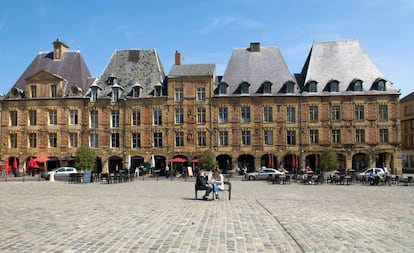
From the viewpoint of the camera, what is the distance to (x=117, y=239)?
7344 mm

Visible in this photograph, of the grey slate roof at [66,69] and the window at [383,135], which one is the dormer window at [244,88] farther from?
the grey slate roof at [66,69]

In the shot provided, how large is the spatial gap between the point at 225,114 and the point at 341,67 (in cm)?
1371

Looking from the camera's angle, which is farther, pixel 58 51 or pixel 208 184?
pixel 58 51

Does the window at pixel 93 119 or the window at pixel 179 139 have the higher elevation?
the window at pixel 93 119

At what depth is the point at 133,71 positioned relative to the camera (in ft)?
153

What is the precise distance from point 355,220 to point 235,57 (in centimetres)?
3761

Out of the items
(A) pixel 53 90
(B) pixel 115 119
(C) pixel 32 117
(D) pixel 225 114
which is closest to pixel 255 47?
(D) pixel 225 114

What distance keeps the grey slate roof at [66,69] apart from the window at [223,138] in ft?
52.8

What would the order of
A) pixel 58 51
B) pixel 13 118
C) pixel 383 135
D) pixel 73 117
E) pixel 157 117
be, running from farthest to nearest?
pixel 58 51 < pixel 13 118 < pixel 73 117 < pixel 157 117 < pixel 383 135

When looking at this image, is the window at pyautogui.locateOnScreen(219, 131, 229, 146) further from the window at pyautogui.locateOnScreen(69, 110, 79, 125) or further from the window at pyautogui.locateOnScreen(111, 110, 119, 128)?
the window at pyautogui.locateOnScreen(69, 110, 79, 125)

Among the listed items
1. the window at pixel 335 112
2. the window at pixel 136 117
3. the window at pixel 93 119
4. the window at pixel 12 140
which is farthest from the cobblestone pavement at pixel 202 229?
the window at pixel 12 140

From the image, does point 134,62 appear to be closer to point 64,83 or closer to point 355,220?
point 64,83

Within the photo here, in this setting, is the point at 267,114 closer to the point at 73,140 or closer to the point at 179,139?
the point at 179,139

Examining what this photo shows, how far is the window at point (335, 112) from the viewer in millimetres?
42347
